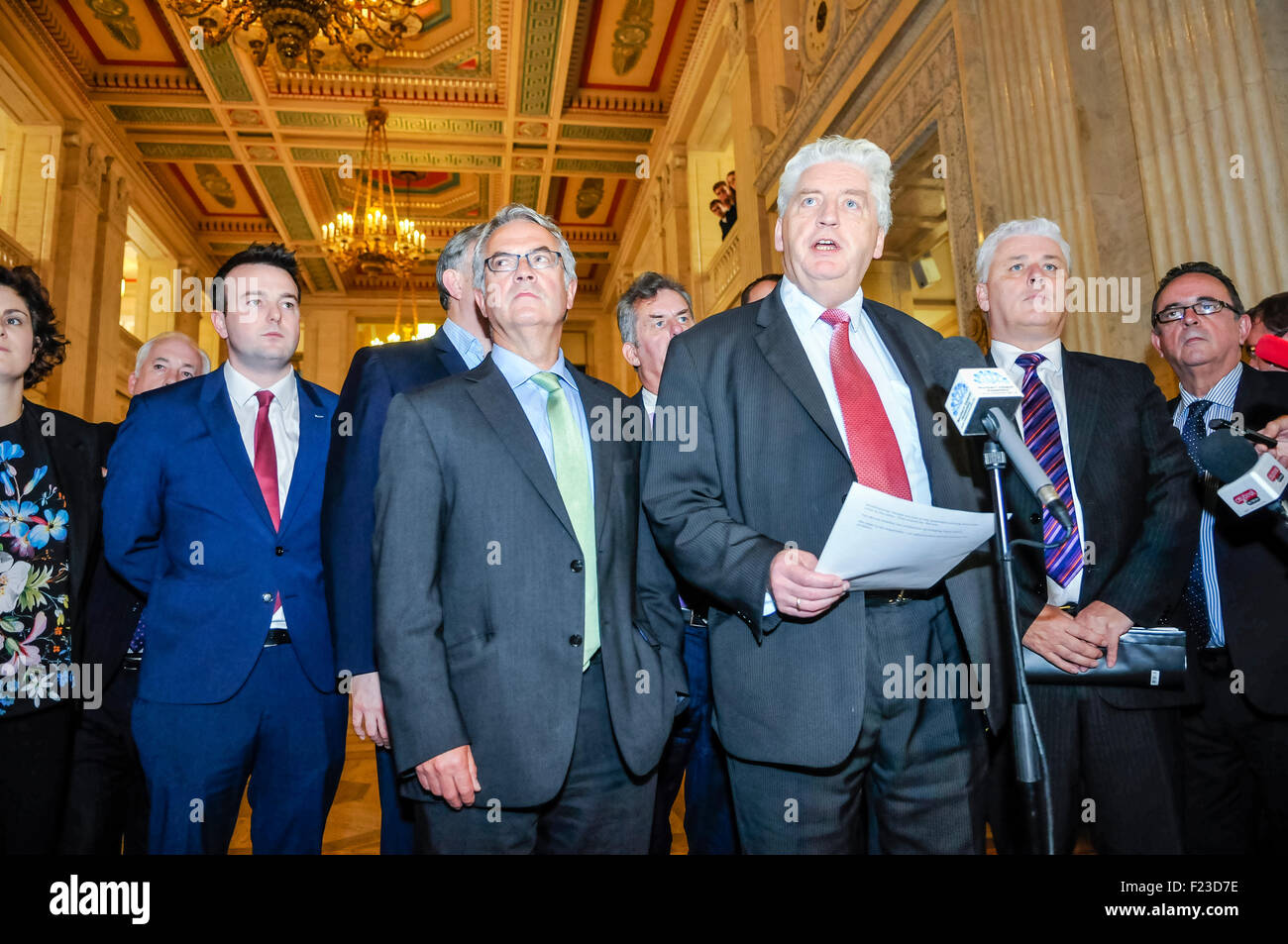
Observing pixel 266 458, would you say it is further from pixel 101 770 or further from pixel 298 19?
pixel 298 19

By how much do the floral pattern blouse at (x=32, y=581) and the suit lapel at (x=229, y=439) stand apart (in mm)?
436

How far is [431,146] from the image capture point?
10930 mm

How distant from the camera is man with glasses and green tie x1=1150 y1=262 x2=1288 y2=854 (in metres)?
1.96

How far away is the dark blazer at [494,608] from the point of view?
1.40m

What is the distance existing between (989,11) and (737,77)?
4.12m

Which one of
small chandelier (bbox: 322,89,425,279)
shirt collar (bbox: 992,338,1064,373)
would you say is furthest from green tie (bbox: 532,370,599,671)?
small chandelier (bbox: 322,89,425,279)

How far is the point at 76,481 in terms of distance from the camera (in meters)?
1.99

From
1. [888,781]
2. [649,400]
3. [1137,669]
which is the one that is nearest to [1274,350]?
[1137,669]

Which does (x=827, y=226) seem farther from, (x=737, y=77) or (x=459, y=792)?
(x=737, y=77)

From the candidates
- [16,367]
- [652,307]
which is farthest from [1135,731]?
[16,367]

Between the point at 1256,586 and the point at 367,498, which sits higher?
the point at 367,498

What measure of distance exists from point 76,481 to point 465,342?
1015mm

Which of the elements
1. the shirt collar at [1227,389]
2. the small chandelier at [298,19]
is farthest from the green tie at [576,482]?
the small chandelier at [298,19]

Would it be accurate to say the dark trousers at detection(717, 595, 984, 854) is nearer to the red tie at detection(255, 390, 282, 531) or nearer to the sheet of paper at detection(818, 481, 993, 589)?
the sheet of paper at detection(818, 481, 993, 589)
